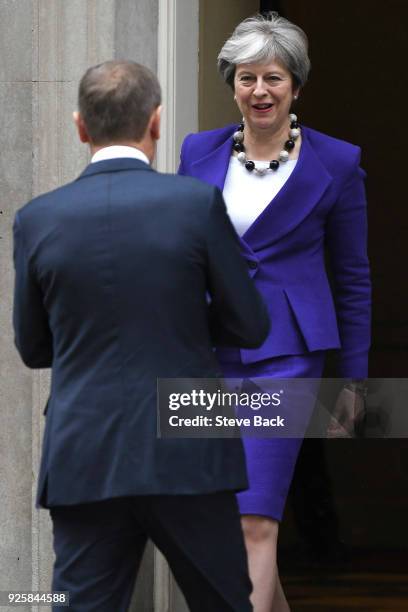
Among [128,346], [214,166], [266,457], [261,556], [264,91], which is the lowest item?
[261,556]

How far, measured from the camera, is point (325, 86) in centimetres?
1001

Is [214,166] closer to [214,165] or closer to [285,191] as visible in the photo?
[214,165]

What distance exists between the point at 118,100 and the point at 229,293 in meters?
0.47

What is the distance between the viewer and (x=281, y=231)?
4.79m

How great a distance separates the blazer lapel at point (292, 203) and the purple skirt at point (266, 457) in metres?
0.33

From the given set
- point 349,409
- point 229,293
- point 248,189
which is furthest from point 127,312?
point 349,409

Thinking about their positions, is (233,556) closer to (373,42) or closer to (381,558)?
(381,558)

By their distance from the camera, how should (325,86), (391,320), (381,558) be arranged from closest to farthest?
(381,558), (325,86), (391,320)

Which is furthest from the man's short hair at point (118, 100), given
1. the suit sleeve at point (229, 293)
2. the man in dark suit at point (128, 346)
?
the suit sleeve at point (229, 293)

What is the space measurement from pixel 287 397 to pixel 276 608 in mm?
638

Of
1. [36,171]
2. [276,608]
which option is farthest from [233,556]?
[36,171]

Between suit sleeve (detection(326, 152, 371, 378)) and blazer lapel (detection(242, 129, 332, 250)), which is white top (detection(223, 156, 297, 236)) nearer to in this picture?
blazer lapel (detection(242, 129, 332, 250))

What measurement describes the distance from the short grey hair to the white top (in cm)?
25

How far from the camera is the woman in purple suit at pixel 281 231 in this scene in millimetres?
4781
